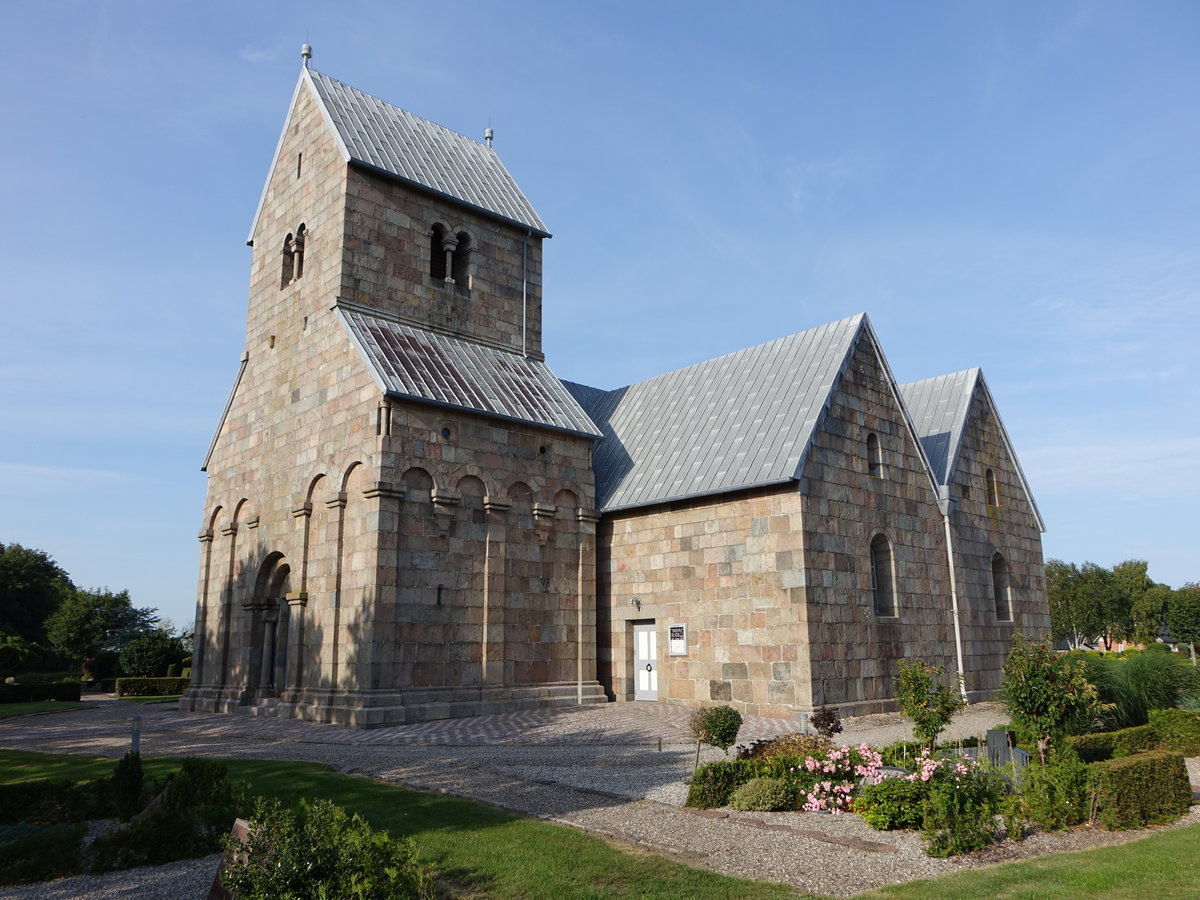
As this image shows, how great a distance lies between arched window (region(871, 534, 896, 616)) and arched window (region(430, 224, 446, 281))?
13.0 metres

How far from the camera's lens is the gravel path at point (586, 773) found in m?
7.62

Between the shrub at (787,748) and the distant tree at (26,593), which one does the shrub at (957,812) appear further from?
the distant tree at (26,593)

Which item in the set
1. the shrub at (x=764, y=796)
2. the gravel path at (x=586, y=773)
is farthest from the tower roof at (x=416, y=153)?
the shrub at (x=764, y=796)

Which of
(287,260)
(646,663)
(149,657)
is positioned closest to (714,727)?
(646,663)

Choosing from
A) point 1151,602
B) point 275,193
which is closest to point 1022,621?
point 275,193

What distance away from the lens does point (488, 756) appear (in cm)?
1338

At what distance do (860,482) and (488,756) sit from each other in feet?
36.3

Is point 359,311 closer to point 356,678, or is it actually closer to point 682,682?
point 356,678

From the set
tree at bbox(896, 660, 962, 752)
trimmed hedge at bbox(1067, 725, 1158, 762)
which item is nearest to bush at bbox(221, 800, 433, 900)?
tree at bbox(896, 660, 962, 752)

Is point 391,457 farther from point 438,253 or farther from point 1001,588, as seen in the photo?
point 1001,588

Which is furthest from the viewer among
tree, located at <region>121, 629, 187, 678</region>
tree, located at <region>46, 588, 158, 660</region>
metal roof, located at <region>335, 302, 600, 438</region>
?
tree, located at <region>46, 588, 158, 660</region>

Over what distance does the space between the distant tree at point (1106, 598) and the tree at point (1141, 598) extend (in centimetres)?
48

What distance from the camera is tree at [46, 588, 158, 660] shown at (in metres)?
49.1

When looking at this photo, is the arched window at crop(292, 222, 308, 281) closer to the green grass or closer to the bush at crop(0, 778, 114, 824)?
the green grass
